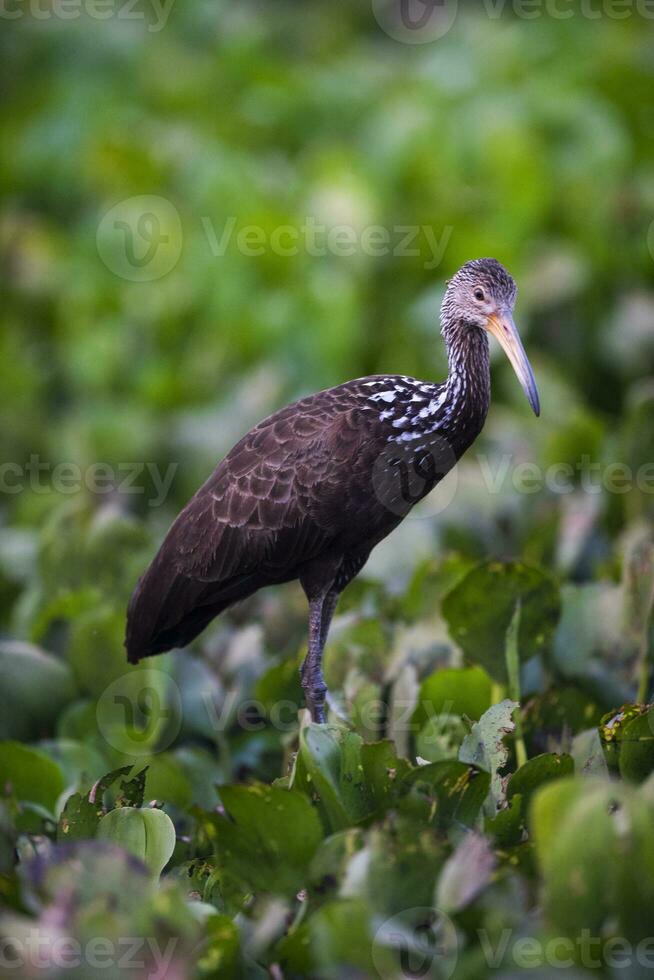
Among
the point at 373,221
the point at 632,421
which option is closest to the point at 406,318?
the point at 373,221

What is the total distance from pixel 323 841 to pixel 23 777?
1551 millimetres

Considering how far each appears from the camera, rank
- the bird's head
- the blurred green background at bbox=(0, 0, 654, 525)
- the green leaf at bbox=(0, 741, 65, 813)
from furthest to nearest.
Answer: the blurred green background at bbox=(0, 0, 654, 525), the green leaf at bbox=(0, 741, 65, 813), the bird's head

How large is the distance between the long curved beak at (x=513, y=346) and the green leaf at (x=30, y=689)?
2.23 metres

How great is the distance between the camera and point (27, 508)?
7418 millimetres

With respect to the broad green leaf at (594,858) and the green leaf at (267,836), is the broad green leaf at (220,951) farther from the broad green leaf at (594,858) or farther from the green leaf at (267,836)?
the broad green leaf at (594,858)

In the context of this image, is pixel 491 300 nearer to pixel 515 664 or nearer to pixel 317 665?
pixel 515 664

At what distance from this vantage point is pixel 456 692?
4938mm

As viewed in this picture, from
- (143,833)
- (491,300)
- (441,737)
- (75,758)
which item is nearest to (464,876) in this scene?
(143,833)

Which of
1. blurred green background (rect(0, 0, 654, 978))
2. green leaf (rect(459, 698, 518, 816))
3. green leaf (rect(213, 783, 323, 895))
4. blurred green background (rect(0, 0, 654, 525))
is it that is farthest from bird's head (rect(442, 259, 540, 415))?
blurred green background (rect(0, 0, 654, 525))

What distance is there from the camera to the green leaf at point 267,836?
367cm

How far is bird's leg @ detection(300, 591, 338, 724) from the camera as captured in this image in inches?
187

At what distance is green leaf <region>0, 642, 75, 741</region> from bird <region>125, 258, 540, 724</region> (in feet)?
2.35

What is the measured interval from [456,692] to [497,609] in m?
0.38

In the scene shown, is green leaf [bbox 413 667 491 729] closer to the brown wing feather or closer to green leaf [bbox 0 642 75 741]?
the brown wing feather
